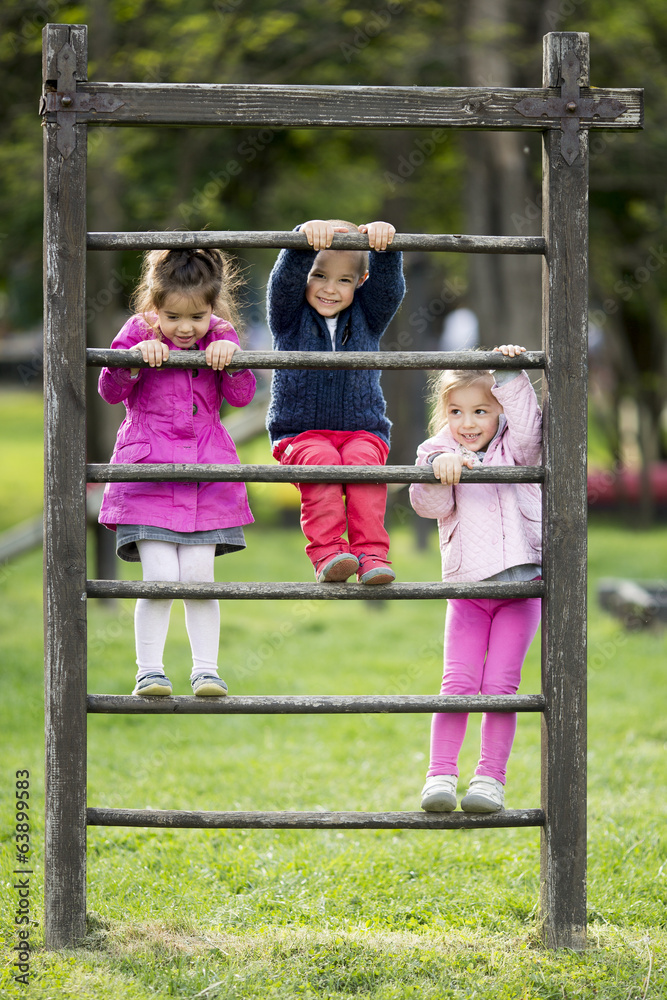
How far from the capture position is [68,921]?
2.99m

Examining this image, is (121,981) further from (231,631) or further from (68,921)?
(231,631)

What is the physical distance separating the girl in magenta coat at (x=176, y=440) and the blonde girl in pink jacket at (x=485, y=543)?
2.00 ft

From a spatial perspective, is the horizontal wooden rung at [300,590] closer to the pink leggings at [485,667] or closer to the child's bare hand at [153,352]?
the pink leggings at [485,667]

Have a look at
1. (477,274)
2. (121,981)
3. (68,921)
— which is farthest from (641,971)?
(477,274)

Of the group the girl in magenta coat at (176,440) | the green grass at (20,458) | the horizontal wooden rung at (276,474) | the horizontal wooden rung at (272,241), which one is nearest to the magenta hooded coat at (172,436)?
the girl in magenta coat at (176,440)

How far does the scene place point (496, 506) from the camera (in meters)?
3.21

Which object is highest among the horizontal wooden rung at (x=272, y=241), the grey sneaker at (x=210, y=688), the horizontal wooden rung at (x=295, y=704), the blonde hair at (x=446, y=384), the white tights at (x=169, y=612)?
the horizontal wooden rung at (x=272, y=241)

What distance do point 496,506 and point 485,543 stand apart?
0.41 ft

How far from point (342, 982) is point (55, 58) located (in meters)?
2.60

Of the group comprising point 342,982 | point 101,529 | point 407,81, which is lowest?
point 342,982

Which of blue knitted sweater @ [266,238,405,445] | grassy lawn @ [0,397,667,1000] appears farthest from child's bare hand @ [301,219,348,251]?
grassy lawn @ [0,397,667,1000]

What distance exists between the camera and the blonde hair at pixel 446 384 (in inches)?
128

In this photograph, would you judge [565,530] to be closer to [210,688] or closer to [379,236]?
[379,236]

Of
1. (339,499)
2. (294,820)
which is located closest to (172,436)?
(339,499)
